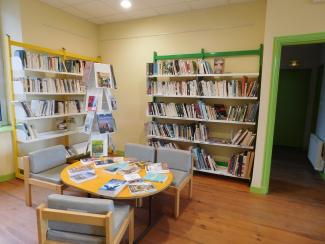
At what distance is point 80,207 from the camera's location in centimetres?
147

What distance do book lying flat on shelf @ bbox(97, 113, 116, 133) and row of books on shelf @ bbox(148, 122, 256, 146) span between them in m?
0.91

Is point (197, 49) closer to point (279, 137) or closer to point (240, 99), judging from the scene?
A: point (240, 99)

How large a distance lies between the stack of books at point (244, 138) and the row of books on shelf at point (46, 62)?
2.99m

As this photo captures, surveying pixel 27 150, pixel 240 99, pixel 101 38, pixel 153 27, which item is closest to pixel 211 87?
pixel 240 99

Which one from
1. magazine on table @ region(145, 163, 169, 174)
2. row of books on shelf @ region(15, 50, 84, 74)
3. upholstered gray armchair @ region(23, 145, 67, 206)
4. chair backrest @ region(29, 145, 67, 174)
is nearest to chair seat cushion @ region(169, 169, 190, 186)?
magazine on table @ region(145, 163, 169, 174)

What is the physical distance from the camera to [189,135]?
368cm

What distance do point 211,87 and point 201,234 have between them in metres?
2.13

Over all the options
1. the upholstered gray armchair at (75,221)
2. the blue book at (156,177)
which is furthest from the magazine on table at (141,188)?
the upholstered gray armchair at (75,221)

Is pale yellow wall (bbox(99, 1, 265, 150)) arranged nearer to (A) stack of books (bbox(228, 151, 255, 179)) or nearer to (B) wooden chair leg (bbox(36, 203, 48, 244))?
(A) stack of books (bbox(228, 151, 255, 179))

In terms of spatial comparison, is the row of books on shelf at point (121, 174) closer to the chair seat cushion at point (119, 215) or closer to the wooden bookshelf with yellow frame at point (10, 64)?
the chair seat cushion at point (119, 215)

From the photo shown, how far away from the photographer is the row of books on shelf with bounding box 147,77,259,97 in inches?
126

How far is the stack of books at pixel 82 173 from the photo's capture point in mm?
2102

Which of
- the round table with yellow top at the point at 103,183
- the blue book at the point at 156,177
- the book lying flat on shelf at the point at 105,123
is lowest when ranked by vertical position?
the round table with yellow top at the point at 103,183

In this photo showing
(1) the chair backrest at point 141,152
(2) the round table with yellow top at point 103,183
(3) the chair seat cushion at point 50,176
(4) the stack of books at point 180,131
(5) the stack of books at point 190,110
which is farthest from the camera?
(4) the stack of books at point 180,131
